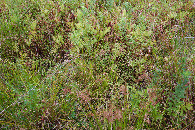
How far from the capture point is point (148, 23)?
3438 millimetres

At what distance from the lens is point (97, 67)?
301 centimetres

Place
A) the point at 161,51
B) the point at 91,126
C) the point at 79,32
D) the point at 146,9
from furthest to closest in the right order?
the point at 146,9 < the point at 79,32 < the point at 161,51 < the point at 91,126

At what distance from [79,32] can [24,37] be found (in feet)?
3.88

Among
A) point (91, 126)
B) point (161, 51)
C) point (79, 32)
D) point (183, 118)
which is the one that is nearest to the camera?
point (183, 118)

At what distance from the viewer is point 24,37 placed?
355cm

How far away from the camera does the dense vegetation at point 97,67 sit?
214 cm

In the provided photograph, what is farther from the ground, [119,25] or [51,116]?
[119,25]

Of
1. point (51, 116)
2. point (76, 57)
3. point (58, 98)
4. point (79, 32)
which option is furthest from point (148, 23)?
point (51, 116)

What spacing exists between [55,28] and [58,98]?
187cm

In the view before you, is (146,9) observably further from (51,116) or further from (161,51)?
(51,116)

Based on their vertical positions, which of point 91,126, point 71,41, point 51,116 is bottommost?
point 91,126

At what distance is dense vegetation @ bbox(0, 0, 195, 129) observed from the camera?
2.14 meters

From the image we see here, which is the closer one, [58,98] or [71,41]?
[58,98]

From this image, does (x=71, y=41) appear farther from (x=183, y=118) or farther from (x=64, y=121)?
(x=183, y=118)
